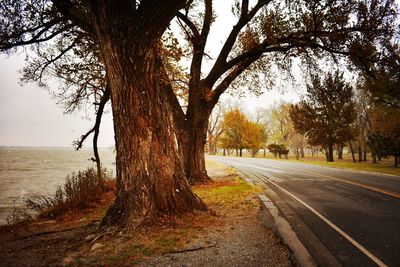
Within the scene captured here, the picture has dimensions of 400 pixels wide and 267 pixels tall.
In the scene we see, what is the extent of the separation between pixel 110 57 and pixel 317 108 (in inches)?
1350

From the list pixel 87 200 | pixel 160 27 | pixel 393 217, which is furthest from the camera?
pixel 87 200

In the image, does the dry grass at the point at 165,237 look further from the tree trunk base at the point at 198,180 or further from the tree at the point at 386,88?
the tree at the point at 386,88

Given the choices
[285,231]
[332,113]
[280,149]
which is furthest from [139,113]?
[280,149]

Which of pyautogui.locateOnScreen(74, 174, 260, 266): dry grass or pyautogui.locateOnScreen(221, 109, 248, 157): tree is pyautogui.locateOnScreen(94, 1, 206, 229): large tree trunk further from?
pyautogui.locateOnScreen(221, 109, 248, 157): tree

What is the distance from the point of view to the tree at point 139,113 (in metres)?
4.97

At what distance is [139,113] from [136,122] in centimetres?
20

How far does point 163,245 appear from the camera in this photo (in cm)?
448

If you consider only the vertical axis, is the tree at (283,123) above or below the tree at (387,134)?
above

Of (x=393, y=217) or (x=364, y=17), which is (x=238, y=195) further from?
(x=364, y=17)

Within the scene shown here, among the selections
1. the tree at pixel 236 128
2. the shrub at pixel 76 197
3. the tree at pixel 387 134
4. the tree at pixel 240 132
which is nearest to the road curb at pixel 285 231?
the shrub at pixel 76 197

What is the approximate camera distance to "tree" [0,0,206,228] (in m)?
4.97

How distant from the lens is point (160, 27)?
16.5 feet

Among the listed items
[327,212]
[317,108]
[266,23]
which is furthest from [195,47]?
[317,108]

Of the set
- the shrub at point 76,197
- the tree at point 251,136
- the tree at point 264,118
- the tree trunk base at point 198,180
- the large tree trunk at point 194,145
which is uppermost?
the tree at point 264,118
